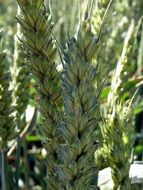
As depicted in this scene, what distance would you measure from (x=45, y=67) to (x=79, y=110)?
0.14m

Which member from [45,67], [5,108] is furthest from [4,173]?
[45,67]

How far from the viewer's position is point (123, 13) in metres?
1.97

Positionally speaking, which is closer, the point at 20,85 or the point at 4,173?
the point at 4,173

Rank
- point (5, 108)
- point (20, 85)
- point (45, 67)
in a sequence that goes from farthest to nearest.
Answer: point (20, 85) → point (5, 108) → point (45, 67)

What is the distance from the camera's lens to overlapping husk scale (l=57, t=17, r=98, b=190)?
695 mm

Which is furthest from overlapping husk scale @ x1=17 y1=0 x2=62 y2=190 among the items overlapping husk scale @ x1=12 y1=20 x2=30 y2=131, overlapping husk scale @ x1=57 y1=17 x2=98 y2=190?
overlapping husk scale @ x1=12 y1=20 x2=30 y2=131

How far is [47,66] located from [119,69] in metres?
0.33

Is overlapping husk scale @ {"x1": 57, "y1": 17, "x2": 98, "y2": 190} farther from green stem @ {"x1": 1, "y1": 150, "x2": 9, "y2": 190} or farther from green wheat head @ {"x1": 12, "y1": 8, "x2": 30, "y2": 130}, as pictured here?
green wheat head @ {"x1": 12, "y1": 8, "x2": 30, "y2": 130}

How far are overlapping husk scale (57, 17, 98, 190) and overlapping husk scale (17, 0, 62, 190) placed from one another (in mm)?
95

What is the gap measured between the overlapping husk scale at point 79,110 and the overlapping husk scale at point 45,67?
0.31 ft

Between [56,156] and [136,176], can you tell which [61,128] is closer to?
[56,156]

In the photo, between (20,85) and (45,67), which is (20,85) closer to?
(20,85)

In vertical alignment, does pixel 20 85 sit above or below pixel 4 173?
above

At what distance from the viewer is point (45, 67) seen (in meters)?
0.83
